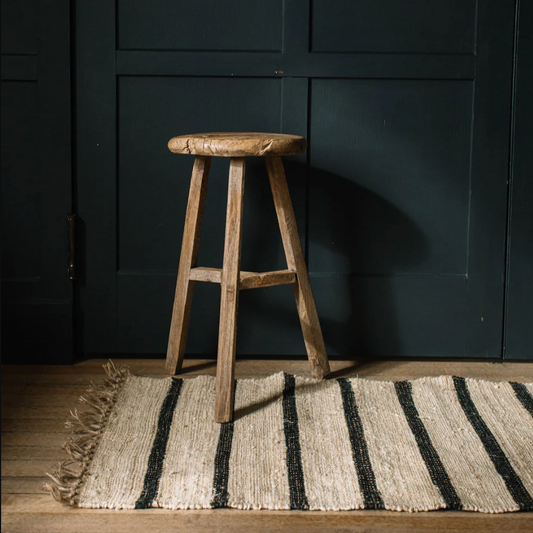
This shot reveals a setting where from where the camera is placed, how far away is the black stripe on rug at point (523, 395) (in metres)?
1.67

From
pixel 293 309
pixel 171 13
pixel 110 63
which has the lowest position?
pixel 293 309

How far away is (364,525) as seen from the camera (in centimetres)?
116

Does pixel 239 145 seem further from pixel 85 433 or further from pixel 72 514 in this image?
pixel 72 514

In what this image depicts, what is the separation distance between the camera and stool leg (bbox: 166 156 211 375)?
1724 millimetres

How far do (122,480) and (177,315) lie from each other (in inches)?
23.5

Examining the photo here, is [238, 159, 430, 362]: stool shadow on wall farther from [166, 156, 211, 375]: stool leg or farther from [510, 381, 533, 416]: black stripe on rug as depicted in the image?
[510, 381, 533, 416]: black stripe on rug

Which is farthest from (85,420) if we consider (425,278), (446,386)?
(425,278)

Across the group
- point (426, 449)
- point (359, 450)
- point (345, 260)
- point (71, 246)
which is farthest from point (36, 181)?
point (426, 449)

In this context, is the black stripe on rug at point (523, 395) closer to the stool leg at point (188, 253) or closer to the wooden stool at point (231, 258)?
the wooden stool at point (231, 258)

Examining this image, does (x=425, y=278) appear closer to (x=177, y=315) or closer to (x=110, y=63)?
(x=177, y=315)

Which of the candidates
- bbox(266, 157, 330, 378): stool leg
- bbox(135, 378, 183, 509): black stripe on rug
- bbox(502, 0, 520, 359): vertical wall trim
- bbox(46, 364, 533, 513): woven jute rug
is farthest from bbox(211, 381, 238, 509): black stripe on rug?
bbox(502, 0, 520, 359): vertical wall trim

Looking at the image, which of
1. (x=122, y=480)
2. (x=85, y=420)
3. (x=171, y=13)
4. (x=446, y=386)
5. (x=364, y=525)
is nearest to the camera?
(x=364, y=525)

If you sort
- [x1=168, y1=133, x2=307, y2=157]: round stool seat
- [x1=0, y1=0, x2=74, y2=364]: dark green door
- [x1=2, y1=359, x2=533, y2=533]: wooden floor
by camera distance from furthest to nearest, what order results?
1. [x1=0, y1=0, x2=74, y2=364]: dark green door
2. [x1=168, y1=133, x2=307, y2=157]: round stool seat
3. [x1=2, y1=359, x2=533, y2=533]: wooden floor

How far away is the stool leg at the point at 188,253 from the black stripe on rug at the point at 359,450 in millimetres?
454
